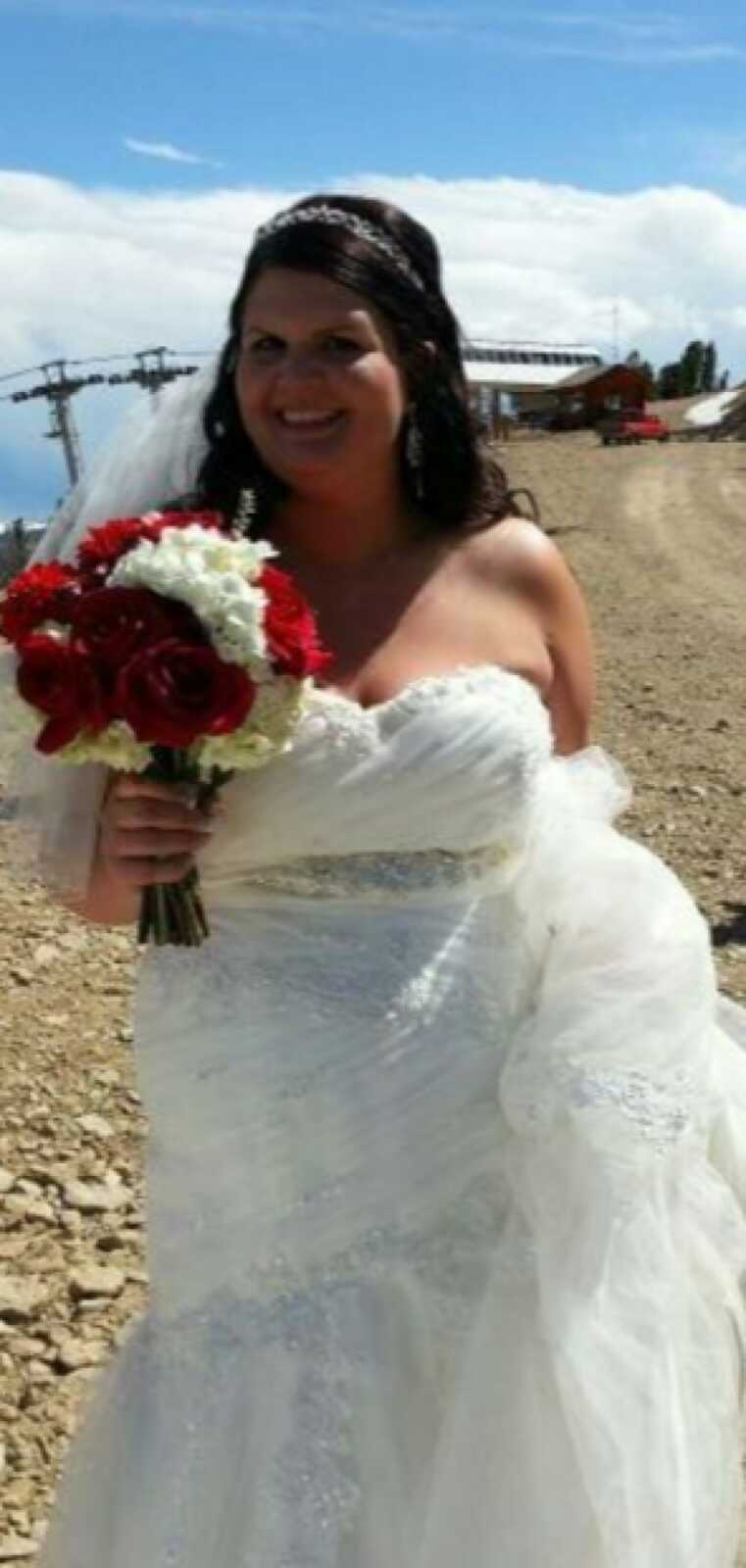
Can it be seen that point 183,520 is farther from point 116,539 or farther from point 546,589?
point 546,589

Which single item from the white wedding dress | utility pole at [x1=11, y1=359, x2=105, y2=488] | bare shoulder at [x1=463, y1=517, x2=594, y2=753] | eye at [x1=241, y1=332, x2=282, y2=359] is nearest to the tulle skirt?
the white wedding dress

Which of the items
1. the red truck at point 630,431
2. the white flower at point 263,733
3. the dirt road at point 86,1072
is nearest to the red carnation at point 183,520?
the white flower at point 263,733

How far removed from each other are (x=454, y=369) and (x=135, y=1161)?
277 cm

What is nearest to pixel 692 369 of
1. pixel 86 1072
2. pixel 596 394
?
pixel 596 394

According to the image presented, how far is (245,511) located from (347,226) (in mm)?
414

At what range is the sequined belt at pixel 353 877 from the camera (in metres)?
2.51

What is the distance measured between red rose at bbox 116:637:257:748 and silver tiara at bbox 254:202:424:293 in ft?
2.45

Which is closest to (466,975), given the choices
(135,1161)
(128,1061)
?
(135,1161)

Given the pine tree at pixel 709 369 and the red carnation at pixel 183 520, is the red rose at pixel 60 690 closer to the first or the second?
the red carnation at pixel 183 520

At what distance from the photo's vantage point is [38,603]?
231 centimetres

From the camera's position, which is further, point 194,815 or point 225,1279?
point 225,1279

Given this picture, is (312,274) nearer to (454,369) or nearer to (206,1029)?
(454,369)

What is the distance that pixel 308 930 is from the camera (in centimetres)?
251

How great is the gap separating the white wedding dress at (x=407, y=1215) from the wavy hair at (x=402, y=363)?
0.37m
